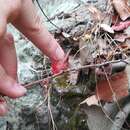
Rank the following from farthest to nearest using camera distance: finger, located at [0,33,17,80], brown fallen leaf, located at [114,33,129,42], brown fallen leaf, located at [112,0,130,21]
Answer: brown fallen leaf, located at [112,0,130,21], brown fallen leaf, located at [114,33,129,42], finger, located at [0,33,17,80]

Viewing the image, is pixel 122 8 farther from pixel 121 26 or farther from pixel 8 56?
pixel 8 56

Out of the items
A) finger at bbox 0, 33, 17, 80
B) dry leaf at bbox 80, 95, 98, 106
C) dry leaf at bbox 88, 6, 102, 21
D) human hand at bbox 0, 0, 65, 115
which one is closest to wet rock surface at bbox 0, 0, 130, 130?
dry leaf at bbox 80, 95, 98, 106

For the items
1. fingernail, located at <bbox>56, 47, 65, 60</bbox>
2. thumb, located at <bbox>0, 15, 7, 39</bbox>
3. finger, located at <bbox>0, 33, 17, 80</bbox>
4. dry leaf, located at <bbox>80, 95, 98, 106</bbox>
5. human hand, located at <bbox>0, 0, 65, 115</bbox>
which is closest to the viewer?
thumb, located at <bbox>0, 15, 7, 39</bbox>

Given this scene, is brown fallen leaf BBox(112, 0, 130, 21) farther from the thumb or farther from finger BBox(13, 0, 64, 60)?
the thumb

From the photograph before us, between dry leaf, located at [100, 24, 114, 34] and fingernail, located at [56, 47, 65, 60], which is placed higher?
fingernail, located at [56, 47, 65, 60]

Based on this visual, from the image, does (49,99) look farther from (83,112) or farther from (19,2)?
(19,2)

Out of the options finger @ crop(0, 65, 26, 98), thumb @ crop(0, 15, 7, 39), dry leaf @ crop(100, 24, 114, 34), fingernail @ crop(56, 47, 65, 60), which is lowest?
dry leaf @ crop(100, 24, 114, 34)

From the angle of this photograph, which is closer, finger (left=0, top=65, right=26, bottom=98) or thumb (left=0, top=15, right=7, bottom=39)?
thumb (left=0, top=15, right=7, bottom=39)
